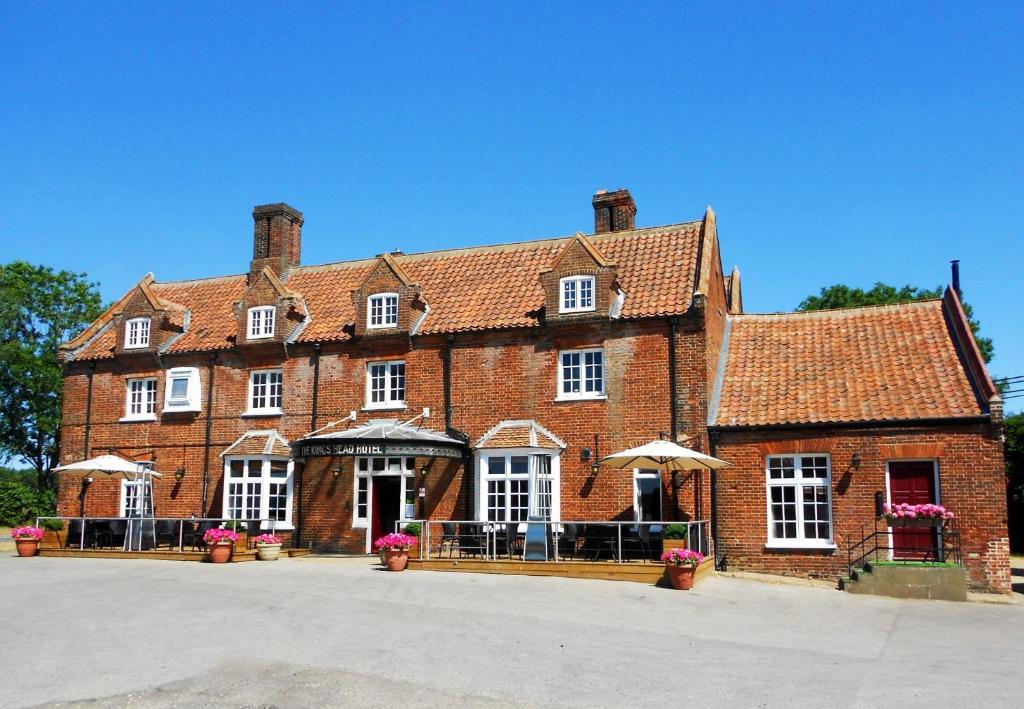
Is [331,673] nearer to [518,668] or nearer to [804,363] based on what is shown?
[518,668]

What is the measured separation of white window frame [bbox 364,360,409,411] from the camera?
26.3 m

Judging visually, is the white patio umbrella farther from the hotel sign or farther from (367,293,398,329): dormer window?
(367,293,398,329): dormer window

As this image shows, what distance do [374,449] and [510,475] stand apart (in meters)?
3.57

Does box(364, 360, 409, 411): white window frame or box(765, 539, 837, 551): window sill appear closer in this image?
box(765, 539, 837, 551): window sill

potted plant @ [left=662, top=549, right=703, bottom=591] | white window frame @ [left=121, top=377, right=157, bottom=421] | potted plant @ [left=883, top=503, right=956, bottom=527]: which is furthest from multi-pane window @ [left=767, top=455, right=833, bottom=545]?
white window frame @ [left=121, top=377, right=157, bottom=421]

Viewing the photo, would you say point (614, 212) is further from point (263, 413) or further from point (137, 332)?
point (137, 332)

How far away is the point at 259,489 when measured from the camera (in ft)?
88.7

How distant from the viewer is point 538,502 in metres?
23.8

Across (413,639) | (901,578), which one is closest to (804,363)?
(901,578)

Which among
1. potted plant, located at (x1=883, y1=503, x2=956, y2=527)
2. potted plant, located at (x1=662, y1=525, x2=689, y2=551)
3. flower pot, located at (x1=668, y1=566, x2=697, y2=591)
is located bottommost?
flower pot, located at (x1=668, y1=566, x2=697, y2=591)

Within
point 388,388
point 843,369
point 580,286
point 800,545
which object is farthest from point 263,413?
point 843,369

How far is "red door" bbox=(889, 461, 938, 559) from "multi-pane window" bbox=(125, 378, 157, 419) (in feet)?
71.4

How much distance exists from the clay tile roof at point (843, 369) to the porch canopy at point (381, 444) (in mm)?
6941

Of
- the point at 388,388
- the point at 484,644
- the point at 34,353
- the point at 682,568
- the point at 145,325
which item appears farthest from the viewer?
the point at 34,353
